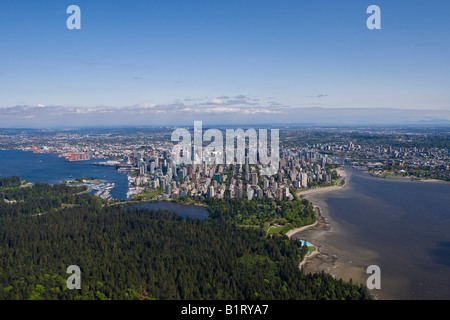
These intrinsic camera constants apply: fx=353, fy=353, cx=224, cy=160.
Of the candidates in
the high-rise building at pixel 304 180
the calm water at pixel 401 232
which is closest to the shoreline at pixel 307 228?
the calm water at pixel 401 232

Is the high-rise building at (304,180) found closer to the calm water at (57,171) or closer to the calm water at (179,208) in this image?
the calm water at (179,208)

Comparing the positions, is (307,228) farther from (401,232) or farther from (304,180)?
(304,180)

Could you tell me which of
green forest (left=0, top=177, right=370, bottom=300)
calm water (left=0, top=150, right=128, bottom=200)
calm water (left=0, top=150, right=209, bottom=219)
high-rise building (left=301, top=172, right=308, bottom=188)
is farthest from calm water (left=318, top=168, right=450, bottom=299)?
calm water (left=0, top=150, right=128, bottom=200)

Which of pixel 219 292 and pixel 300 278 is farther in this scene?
pixel 300 278

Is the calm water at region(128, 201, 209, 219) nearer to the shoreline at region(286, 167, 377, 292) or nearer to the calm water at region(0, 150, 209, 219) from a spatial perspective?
the calm water at region(0, 150, 209, 219)

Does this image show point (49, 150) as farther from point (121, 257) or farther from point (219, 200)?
point (121, 257)
